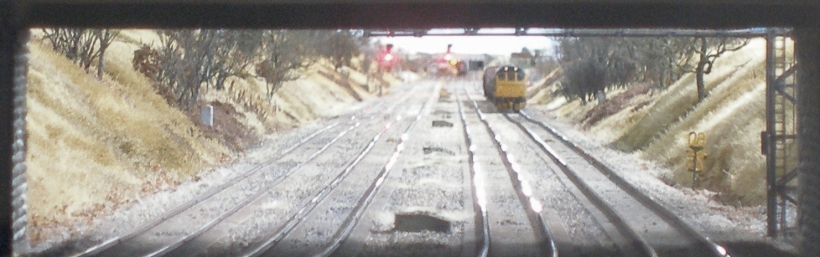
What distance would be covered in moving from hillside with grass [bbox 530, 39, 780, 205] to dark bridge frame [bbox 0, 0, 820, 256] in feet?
15.6

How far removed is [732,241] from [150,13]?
8257 mm

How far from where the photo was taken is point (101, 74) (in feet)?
83.9

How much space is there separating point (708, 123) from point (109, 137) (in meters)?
15.0

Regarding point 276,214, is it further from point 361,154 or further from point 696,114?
point 696,114

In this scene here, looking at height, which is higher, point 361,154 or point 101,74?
point 101,74

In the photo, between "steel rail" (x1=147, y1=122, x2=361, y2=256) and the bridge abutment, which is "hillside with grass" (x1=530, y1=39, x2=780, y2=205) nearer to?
the bridge abutment

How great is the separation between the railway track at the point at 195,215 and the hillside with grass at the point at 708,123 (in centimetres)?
872

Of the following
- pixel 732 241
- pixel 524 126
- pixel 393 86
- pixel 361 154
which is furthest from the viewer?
pixel 393 86

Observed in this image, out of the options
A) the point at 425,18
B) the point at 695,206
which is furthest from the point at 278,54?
the point at 425,18

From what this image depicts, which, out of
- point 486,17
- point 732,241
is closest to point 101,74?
point 486,17

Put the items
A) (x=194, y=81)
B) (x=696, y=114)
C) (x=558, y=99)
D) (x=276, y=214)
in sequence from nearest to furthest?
(x=276, y=214), (x=696, y=114), (x=194, y=81), (x=558, y=99)

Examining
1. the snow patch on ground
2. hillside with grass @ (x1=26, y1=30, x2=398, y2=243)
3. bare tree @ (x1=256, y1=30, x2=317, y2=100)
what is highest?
bare tree @ (x1=256, y1=30, x2=317, y2=100)

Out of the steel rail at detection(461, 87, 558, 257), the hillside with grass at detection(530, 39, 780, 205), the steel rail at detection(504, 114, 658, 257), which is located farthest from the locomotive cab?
the steel rail at detection(461, 87, 558, 257)

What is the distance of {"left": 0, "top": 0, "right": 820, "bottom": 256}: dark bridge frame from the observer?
10.1 meters
